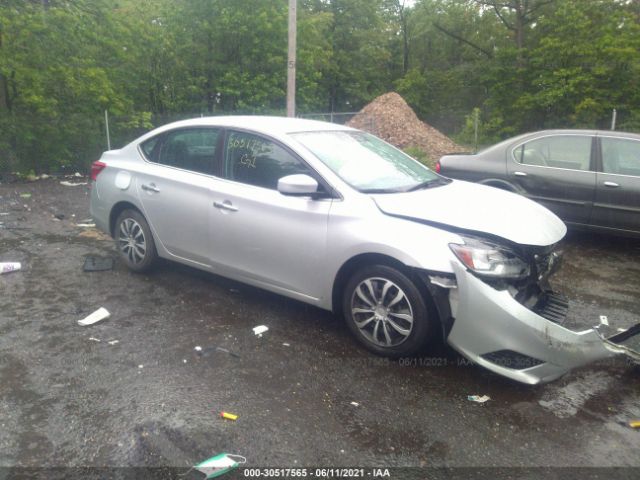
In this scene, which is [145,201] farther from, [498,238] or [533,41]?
[533,41]

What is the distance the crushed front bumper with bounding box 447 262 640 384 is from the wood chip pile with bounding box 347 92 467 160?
14.3m

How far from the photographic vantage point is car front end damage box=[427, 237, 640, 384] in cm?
327

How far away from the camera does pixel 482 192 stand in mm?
4480

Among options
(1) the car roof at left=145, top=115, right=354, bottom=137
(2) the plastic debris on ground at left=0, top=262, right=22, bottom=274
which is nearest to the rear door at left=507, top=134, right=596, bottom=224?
(1) the car roof at left=145, top=115, right=354, bottom=137

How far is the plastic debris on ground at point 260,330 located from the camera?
4355 millimetres

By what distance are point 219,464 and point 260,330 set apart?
1.68 meters

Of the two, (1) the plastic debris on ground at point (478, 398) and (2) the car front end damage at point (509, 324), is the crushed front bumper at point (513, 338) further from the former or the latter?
(1) the plastic debris on ground at point (478, 398)

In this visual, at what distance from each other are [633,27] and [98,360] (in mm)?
23901

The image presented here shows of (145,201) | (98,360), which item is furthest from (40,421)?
(145,201)

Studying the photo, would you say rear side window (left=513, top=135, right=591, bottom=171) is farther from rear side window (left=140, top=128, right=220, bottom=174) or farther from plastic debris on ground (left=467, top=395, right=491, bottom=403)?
plastic debris on ground (left=467, top=395, right=491, bottom=403)

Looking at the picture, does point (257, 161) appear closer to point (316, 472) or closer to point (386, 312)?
point (386, 312)

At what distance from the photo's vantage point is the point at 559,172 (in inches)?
273

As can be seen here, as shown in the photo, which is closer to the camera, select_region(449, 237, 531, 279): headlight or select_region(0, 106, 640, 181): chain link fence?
select_region(449, 237, 531, 279): headlight

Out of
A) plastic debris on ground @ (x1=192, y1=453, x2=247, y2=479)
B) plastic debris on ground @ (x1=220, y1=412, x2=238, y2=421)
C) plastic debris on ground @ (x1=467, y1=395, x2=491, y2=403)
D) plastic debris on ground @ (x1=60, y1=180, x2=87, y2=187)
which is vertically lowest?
plastic debris on ground @ (x1=192, y1=453, x2=247, y2=479)
